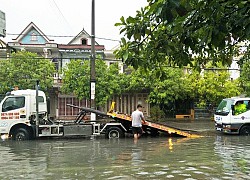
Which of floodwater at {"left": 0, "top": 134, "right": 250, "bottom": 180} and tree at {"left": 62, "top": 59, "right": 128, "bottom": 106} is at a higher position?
tree at {"left": 62, "top": 59, "right": 128, "bottom": 106}

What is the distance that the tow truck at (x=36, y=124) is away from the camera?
16.0m

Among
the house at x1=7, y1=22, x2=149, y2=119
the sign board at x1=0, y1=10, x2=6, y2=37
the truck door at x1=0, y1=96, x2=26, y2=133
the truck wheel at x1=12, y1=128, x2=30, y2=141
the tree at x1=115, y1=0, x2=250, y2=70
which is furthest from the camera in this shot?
the house at x1=7, y1=22, x2=149, y2=119

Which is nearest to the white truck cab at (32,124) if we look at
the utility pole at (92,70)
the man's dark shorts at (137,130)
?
the man's dark shorts at (137,130)

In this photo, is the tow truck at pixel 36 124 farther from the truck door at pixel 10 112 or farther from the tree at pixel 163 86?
the tree at pixel 163 86

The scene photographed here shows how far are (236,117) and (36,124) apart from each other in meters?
9.69

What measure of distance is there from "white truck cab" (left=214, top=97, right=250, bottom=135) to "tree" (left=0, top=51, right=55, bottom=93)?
15.0 metres

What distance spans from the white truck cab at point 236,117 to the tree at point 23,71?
15.0 metres

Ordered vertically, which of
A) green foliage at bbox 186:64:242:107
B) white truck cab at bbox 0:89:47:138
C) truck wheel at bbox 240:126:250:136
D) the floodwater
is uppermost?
green foliage at bbox 186:64:242:107

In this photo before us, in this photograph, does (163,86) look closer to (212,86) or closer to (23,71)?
(212,86)

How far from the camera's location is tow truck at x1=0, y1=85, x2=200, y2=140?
52.6 ft

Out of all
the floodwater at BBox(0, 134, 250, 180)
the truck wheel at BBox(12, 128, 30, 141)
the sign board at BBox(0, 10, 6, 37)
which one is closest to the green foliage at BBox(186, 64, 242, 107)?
the floodwater at BBox(0, 134, 250, 180)

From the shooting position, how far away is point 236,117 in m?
17.2

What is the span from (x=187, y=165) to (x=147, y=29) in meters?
5.78

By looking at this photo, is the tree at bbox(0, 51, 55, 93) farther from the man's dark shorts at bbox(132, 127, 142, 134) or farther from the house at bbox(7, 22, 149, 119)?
the man's dark shorts at bbox(132, 127, 142, 134)
